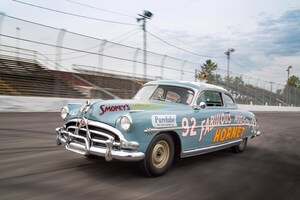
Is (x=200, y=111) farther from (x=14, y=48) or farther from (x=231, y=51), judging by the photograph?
(x=231, y=51)

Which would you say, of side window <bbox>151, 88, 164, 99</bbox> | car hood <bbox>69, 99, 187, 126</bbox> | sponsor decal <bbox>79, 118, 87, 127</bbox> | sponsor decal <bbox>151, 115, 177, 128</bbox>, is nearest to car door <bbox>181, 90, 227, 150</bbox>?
sponsor decal <bbox>151, 115, 177, 128</bbox>

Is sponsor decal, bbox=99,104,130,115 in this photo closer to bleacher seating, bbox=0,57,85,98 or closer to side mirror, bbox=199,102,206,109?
side mirror, bbox=199,102,206,109

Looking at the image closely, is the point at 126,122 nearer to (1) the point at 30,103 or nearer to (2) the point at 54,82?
(1) the point at 30,103

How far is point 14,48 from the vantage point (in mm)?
12992

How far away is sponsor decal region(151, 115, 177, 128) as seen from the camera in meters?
4.38

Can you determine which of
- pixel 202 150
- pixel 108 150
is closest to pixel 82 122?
pixel 108 150

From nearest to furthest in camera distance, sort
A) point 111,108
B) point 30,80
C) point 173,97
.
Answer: point 111,108, point 173,97, point 30,80

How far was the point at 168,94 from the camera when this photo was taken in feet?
19.0

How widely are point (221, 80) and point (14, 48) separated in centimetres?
1635

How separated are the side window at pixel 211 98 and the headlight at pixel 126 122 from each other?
1844mm

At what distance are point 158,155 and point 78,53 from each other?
11351 millimetres

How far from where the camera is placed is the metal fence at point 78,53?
12.9 m

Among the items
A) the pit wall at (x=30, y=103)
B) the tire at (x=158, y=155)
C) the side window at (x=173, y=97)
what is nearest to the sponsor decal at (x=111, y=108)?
the tire at (x=158, y=155)

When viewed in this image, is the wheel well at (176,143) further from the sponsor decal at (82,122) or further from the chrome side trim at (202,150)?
the sponsor decal at (82,122)
